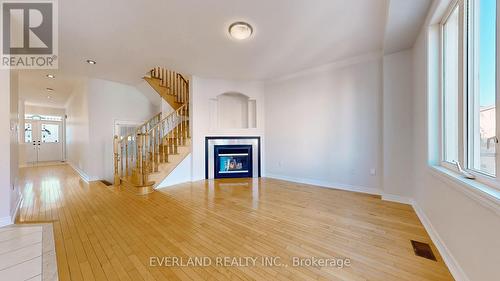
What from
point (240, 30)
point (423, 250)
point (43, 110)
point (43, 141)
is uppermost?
point (240, 30)

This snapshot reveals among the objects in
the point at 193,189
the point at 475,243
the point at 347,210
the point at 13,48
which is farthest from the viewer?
the point at 193,189

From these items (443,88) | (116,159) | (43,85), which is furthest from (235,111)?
(43,85)

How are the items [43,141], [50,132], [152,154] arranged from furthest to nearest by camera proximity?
[50,132] < [43,141] < [152,154]

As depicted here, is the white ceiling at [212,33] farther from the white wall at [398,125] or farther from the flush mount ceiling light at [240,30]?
the white wall at [398,125]

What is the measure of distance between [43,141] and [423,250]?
14329 mm

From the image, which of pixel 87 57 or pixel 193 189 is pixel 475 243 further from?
pixel 87 57

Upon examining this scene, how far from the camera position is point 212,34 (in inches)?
133

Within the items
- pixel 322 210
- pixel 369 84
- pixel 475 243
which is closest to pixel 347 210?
pixel 322 210

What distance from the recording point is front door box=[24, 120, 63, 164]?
9305 mm

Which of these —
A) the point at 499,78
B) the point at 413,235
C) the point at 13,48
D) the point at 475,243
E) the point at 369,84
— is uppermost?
the point at 13,48

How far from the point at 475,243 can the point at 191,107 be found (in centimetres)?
525

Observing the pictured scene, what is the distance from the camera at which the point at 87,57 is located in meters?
4.09

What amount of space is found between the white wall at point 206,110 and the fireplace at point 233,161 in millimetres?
373

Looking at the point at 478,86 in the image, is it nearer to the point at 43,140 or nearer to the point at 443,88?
the point at 443,88
